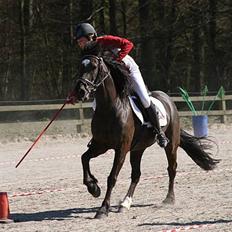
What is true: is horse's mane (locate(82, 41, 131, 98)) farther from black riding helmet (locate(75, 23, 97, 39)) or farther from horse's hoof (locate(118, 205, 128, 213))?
horse's hoof (locate(118, 205, 128, 213))

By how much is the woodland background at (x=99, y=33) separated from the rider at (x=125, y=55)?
23747 millimetres

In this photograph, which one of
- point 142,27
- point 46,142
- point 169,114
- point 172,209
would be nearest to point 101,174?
point 169,114

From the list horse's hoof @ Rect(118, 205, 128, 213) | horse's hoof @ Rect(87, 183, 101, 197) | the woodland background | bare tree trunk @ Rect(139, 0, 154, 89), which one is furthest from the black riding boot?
the woodland background

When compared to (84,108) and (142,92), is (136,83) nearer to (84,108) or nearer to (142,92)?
(142,92)

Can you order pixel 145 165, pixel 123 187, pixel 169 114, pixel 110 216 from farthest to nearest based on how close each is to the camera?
1. pixel 145 165
2. pixel 123 187
3. pixel 169 114
4. pixel 110 216

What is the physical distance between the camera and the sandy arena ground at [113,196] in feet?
22.5

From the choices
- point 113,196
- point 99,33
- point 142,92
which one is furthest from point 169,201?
point 99,33

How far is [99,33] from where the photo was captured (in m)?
33.3

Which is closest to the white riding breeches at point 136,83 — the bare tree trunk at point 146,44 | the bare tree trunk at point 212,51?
the bare tree trunk at point 146,44

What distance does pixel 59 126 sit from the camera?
65.3ft

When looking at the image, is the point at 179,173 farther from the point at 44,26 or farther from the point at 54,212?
the point at 44,26

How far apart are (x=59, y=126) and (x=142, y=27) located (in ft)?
45.2

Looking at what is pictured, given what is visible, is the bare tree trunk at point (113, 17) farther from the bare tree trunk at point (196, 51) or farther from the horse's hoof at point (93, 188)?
the horse's hoof at point (93, 188)

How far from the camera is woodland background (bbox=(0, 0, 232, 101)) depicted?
32500 millimetres
